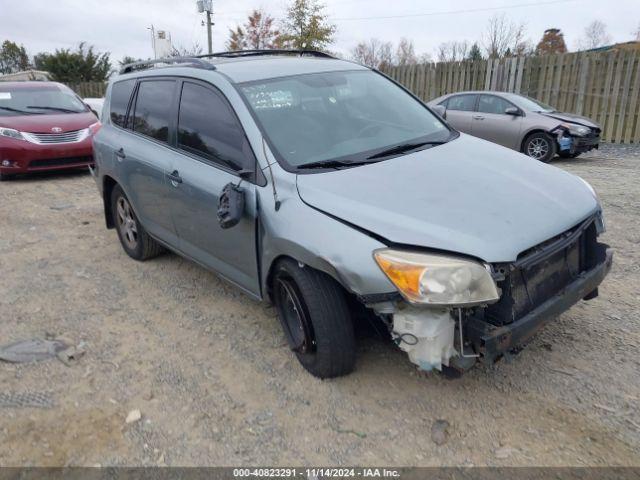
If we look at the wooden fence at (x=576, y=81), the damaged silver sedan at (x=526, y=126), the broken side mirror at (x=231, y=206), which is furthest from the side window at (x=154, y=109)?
the wooden fence at (x=576, y=81)

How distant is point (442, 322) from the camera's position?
2482mm

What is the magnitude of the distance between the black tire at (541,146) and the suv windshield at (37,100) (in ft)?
28.1

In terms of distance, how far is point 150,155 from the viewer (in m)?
4.23

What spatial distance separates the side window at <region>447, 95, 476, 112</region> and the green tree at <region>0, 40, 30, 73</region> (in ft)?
119

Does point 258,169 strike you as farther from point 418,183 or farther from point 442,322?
point 442,322

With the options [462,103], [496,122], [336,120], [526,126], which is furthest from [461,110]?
[336,120]

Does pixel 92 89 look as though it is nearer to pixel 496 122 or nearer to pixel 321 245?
pixel 496 122

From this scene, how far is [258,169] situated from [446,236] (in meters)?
1.25

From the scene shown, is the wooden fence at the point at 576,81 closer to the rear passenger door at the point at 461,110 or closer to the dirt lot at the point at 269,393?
the rear passenger door at the point at 461,110

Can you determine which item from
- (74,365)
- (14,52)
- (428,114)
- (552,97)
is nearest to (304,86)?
(428,114)

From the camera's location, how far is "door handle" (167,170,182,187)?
3793mm

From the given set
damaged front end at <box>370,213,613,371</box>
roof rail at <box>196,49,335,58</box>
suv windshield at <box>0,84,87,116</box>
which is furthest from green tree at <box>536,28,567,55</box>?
damaged front end at <box>370,213,613,371</box>

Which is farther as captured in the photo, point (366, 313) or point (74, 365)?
point (74, 365)

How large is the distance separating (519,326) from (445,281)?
47 cm
